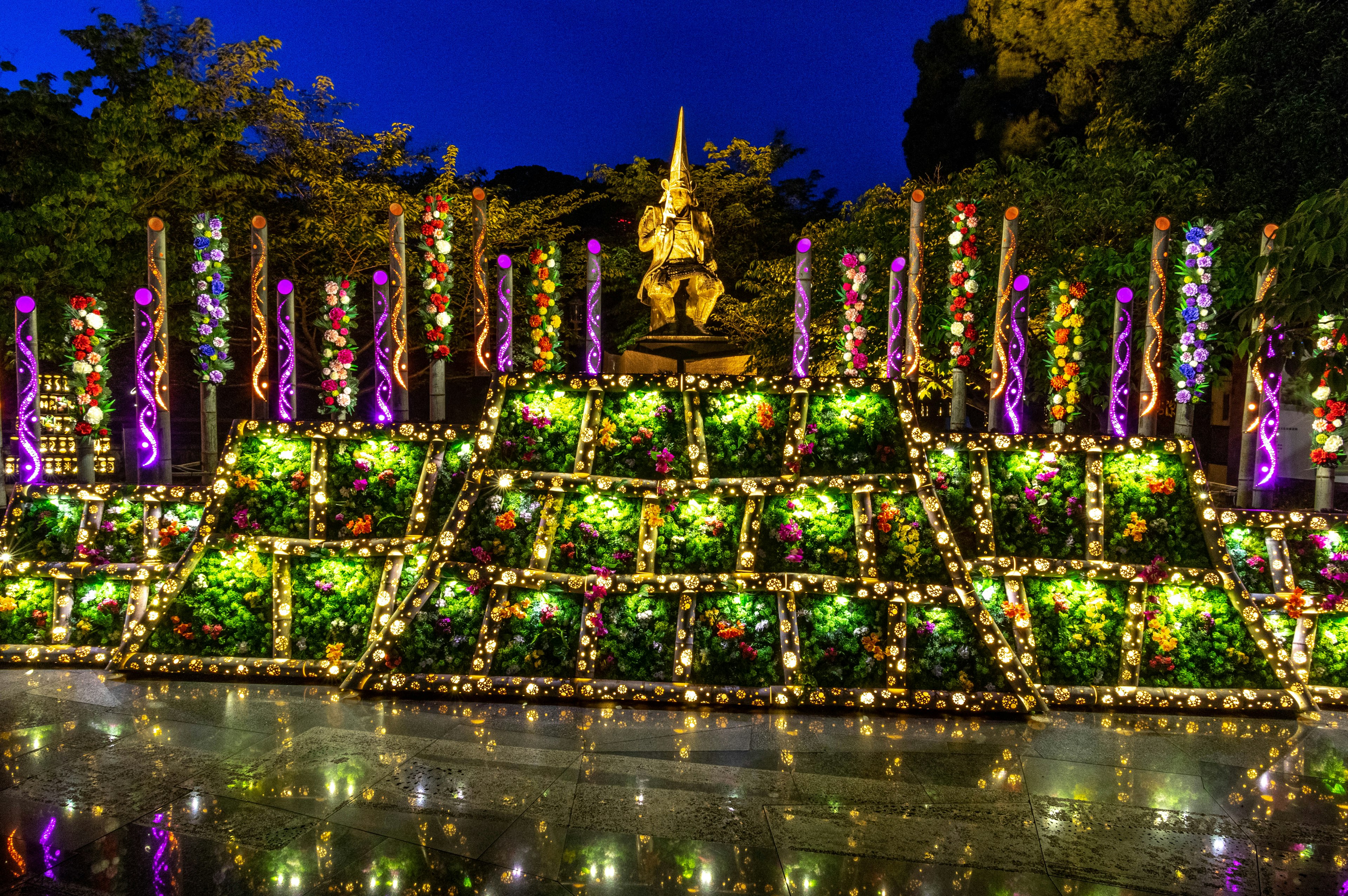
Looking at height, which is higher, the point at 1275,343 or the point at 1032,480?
the point at 1275,343

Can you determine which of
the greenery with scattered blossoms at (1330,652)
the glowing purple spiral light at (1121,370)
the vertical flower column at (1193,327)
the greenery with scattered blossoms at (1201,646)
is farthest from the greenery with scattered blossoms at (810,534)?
the greenery with scattered blossoms at (1330,652)

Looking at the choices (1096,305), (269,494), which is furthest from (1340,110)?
(269,494)

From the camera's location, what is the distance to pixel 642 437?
22.1ft

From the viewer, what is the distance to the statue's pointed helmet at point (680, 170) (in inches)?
377

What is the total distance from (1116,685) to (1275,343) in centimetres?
301

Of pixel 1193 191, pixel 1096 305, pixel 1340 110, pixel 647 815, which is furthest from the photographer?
pixel 1193 191

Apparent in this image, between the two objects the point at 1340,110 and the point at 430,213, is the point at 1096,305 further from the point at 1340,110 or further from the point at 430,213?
the point at 430,213

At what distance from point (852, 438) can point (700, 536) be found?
1.50 meters

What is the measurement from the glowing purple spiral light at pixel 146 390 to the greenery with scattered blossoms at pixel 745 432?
16.3ft

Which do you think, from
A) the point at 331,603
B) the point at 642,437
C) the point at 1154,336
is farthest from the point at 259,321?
the point at 1154,336

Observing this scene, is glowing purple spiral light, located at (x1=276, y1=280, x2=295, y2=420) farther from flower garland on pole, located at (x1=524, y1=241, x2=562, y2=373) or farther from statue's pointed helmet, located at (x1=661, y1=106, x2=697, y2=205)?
statue's pointed helmet, located at (x1=661, y1=106, x2=697, y2=205)

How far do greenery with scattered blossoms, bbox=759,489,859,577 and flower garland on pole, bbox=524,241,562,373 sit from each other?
270 cm

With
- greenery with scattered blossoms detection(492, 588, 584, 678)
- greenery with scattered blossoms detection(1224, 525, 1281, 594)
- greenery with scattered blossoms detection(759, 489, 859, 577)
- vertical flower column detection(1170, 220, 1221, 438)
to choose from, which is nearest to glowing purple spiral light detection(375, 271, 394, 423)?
greenery with scattered blossoms detection(492, 588, 584, 678)

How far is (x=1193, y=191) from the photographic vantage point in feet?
42.9
